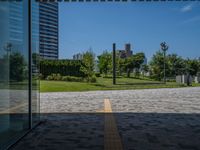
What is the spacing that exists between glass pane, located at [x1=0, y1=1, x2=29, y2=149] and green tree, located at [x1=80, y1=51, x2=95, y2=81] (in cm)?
3327

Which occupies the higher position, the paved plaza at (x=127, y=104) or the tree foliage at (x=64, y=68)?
the tree foliage at (x=64, y=68)

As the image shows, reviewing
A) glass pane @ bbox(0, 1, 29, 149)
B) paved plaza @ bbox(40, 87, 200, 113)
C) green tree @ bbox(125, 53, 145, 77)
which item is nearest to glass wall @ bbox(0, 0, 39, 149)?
glass pane @ bbox(0, 1, 29, 149)

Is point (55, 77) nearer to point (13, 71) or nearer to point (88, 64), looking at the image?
point (88, 64)

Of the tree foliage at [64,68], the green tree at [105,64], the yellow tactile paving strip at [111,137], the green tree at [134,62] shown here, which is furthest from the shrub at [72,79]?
the yellow tactile paving strip at [111,137]

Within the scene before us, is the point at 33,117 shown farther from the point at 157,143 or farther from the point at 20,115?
the point at 157,143

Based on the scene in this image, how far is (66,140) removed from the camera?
645cm

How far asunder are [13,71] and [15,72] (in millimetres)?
123

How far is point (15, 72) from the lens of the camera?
6379 mm

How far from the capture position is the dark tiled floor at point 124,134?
595 cm

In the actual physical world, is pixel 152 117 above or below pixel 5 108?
below

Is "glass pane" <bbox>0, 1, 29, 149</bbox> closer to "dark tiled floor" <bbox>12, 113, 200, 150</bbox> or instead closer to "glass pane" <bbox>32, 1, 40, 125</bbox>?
"dark tiled floor" <bbox>12, 113, 200, 150</bbox>

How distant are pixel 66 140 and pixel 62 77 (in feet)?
113

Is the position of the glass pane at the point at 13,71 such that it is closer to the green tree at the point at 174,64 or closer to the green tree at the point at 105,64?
the green tree at the point at 105,64

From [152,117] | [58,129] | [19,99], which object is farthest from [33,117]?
[152,117]
